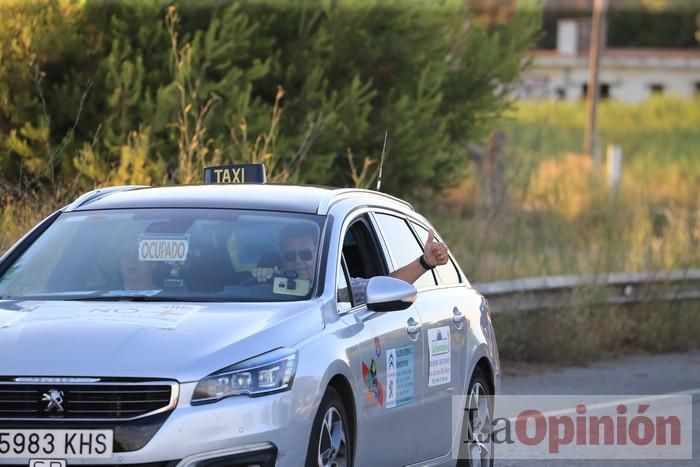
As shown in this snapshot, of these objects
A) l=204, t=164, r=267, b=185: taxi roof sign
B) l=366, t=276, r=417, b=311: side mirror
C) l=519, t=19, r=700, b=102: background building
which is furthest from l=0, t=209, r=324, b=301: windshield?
l=519, t=19, r=700, b=102: background building

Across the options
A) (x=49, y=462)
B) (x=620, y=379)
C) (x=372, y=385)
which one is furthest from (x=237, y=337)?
(x=620, y=379)

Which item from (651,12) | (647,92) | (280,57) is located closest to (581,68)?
(647,92)

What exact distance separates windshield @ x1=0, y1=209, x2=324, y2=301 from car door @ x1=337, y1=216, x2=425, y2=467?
27cm

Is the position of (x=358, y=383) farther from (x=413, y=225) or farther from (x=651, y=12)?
(x=651, y=12)

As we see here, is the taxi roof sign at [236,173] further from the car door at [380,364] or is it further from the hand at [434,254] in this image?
the car door at [380,364]

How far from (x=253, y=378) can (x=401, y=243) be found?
2434mm

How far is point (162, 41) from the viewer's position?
50.4 feet

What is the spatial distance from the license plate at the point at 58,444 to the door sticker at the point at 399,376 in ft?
5.82

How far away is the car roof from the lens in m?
7.54

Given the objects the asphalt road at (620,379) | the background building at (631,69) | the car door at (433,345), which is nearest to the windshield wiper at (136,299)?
the car door at (433,345)

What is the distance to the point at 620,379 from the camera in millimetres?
14227

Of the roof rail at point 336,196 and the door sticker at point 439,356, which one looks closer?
the roof rail at point 336,196

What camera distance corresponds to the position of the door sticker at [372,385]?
6.93 m

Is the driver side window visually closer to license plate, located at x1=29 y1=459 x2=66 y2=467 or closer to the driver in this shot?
the driver
